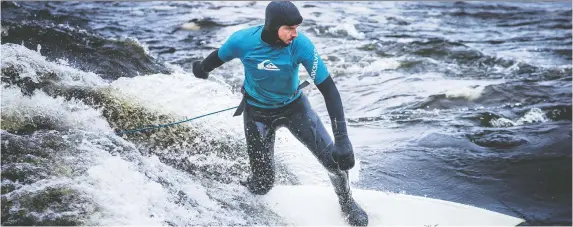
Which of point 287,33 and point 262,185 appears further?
point 262,185

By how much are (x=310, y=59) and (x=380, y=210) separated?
1774mm

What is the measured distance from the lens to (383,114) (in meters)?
8.17

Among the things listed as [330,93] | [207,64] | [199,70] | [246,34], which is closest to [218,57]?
[207,64]

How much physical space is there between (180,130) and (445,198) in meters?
3.09

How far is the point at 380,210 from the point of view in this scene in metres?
4.68

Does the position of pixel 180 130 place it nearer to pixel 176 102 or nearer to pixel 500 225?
pixel 176 102

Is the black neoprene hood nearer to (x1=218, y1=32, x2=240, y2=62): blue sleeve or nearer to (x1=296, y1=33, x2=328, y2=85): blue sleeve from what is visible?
(x1=296, y1=33, x2=328, y2=85): blue sleeve

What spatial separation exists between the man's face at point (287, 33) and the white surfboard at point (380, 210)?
167 centimetres

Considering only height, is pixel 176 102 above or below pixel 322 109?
above

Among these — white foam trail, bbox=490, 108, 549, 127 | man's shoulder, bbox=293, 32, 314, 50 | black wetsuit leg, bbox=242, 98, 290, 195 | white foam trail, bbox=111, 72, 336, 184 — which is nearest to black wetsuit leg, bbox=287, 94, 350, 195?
black wetsuit leg, bbox=242, 98, 290, 195

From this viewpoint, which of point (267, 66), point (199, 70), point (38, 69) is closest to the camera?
point (267, 66)

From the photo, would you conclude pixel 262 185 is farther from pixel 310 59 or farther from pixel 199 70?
pixel 310 59

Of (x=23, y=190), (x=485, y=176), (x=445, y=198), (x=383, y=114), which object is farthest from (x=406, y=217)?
(x=383, y=114)

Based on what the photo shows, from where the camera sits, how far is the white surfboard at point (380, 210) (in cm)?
452
